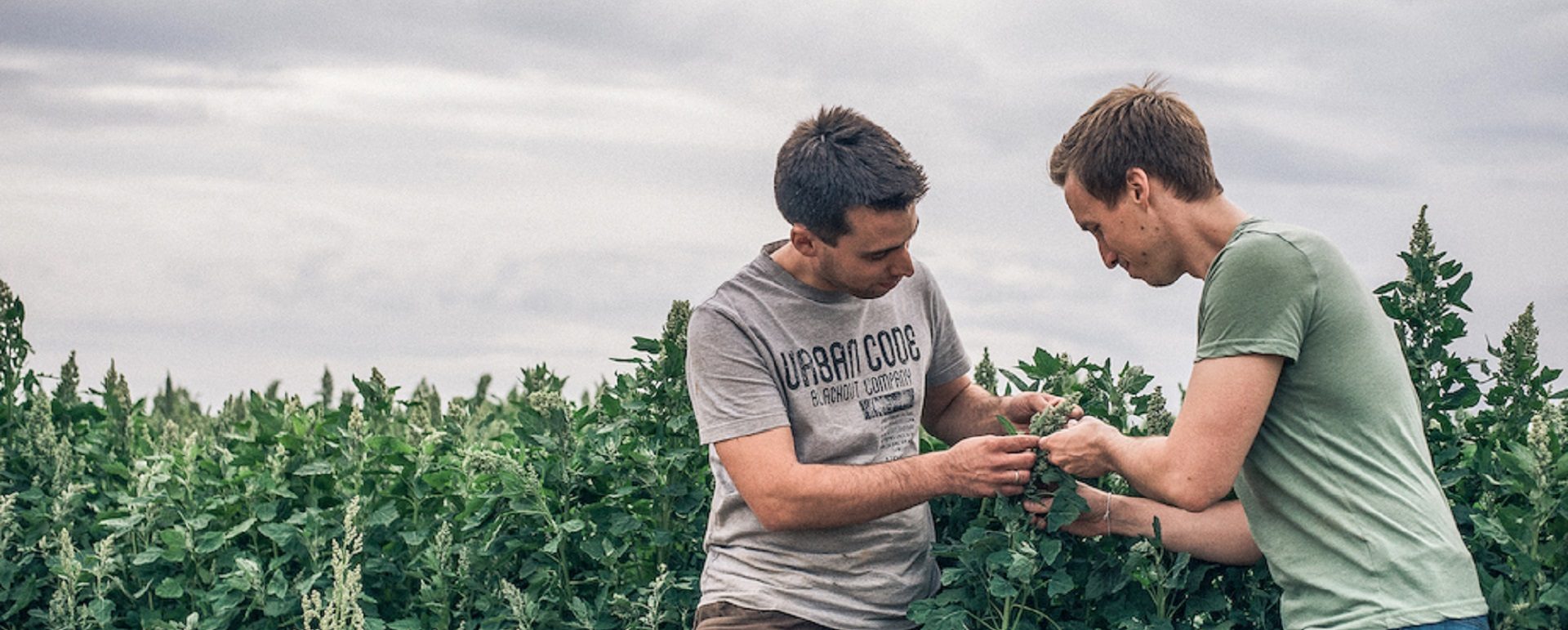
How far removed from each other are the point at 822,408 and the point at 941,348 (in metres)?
0.60

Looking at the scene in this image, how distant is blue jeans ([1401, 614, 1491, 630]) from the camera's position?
130 inches

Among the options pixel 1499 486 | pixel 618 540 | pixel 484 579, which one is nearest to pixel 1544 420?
pixel 1499 486

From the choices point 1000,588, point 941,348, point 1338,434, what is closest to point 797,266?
point 941,348

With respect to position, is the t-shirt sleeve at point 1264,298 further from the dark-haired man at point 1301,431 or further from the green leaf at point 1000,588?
the green leaf at point 1000,588

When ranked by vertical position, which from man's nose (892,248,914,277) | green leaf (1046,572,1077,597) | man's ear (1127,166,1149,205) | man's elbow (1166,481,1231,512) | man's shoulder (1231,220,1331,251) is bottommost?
green leaf (1046,572,1077,597)

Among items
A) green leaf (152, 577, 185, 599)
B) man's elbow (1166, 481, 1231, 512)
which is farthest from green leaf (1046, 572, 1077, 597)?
green leaf (152, 577, 185, 599)

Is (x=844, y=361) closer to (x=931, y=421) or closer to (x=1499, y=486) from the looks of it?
(x=931, y=421)

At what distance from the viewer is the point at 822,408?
13.7 feet

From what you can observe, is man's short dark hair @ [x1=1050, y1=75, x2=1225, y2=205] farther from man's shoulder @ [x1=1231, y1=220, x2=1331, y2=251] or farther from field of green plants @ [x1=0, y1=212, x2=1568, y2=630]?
field of green plants @ [x1=0, y1=212, x2=1568, y2=630]

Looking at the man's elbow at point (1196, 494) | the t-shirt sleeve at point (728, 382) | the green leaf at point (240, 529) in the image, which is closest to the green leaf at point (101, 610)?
the green leaf at point (240, 529)

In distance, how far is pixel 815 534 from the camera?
4.12 metres

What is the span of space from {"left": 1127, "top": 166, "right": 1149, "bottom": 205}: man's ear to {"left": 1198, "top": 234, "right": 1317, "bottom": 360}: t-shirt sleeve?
340mm

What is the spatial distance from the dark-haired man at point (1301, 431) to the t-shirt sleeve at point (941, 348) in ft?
3.56

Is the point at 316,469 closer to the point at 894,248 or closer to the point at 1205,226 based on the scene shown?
the point at 894,248
